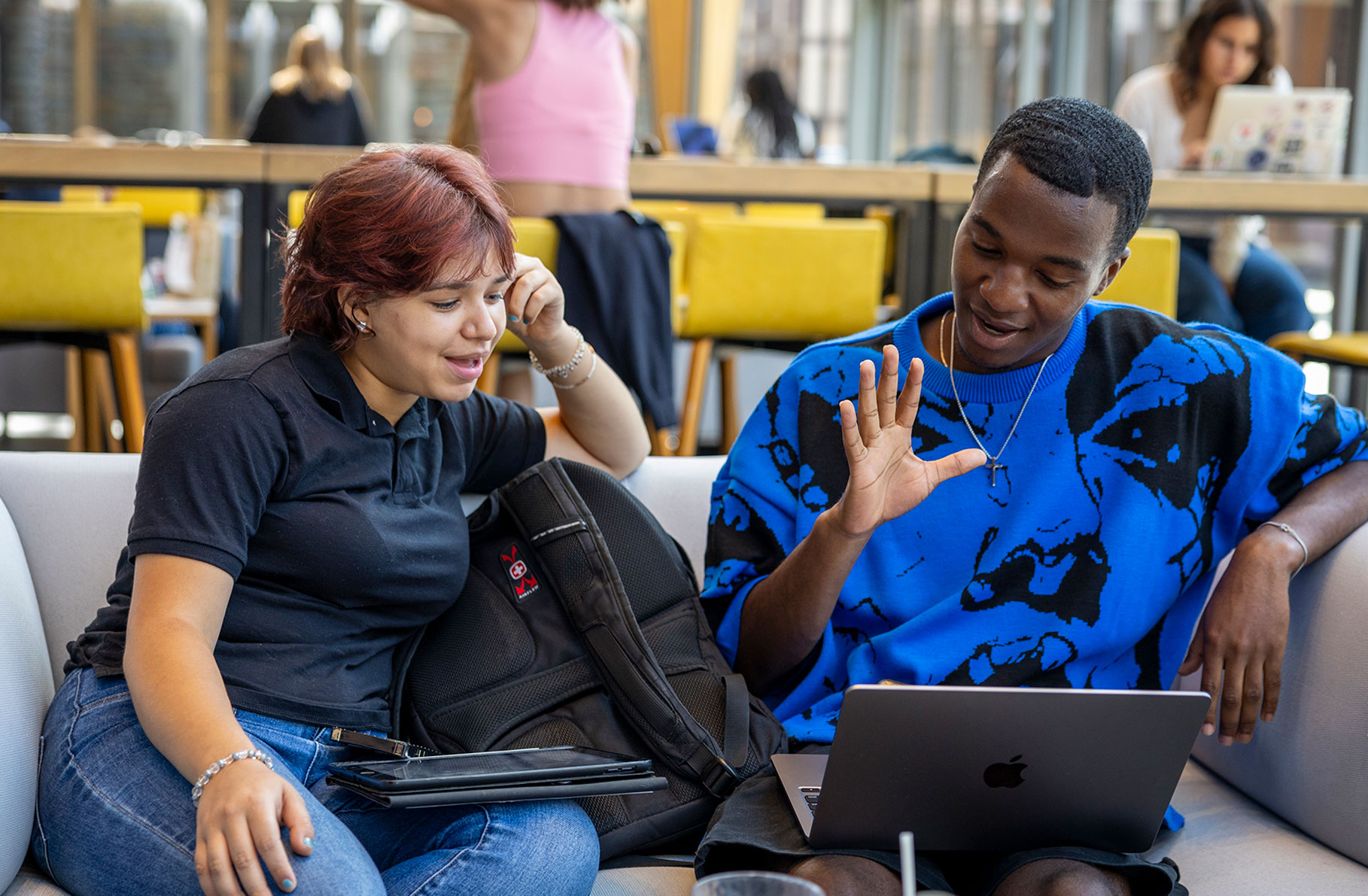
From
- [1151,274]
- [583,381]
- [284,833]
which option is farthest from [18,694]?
[1151,274]

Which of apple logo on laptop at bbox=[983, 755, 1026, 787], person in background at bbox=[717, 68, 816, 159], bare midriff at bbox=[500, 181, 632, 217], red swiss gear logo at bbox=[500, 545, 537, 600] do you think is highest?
person in background at bbox=[717, 68, 816, 159]

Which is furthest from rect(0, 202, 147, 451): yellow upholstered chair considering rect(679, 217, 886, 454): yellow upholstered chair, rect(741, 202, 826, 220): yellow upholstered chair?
rect(741, 202, 826, 220): yellow upholstered chair

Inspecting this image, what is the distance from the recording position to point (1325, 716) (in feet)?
4.60

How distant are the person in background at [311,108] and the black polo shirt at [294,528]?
4.86m

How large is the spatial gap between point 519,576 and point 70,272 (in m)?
1.88

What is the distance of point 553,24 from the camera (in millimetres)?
2711

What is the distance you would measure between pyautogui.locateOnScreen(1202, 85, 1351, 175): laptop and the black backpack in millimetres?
2589

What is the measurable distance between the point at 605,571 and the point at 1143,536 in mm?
593

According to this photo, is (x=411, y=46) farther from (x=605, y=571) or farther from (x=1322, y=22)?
(x=605, y=571)

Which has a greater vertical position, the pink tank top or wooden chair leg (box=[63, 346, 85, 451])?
the pink tank top

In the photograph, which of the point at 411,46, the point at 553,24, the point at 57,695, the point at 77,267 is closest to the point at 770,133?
the point at 553,24

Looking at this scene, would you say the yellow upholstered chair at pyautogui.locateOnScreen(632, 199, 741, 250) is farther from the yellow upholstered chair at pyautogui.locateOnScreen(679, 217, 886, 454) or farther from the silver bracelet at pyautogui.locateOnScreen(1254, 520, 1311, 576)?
the silver bracelet at pyautogui.locateOnScreen(1254, 520, 1311, 576)

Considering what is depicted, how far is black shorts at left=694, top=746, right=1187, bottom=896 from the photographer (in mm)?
1183

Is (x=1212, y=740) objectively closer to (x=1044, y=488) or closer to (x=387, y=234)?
(x=1044, y=488)
